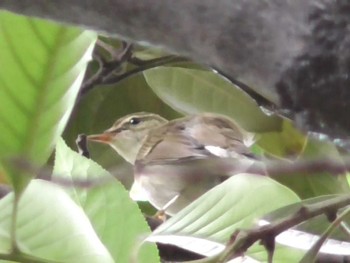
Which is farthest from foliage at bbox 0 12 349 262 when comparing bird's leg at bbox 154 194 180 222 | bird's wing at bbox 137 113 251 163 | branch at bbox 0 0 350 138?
bird's wing at bbox 137 113 251 163

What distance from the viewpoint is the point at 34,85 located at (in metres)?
0.52

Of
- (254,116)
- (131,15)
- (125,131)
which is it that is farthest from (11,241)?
(125,131)

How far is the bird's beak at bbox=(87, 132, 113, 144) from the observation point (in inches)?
41.7

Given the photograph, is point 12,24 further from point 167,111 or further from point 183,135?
point 167,111

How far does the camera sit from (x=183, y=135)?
108 centimetres

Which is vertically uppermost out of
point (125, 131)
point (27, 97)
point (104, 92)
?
point (27, 97)

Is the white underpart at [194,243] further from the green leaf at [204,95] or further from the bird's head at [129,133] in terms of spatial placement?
the bird's head at [129,133]

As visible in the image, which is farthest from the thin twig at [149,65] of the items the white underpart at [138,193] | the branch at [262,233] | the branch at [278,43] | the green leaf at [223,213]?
the branch at [278,43]

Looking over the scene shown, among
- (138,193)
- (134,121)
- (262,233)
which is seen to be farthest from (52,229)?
(134,121)

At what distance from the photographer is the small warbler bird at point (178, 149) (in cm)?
91

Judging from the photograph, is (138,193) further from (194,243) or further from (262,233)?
(262,233)

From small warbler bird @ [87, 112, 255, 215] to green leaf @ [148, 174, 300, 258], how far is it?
227 millimetres

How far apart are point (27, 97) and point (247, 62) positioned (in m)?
0.29

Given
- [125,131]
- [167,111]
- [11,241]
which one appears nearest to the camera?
[11,241]
